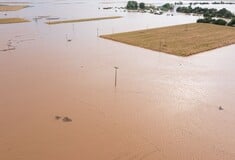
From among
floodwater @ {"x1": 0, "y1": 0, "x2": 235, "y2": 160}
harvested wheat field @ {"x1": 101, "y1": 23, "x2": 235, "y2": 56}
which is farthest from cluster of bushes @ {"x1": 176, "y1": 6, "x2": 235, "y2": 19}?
floodwater @ {"x1": 0, "y1": 0, "x2": 235, "y2": 160}

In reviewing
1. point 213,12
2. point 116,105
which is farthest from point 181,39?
point 213,12

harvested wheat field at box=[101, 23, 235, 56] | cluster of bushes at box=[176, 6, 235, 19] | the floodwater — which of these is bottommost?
the floodwater

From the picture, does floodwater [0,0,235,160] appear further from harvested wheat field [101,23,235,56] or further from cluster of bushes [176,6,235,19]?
cluster of bushes [176,6,235,19]

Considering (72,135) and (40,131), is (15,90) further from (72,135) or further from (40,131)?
(72,135)

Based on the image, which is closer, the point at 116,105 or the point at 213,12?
the point at 116,105

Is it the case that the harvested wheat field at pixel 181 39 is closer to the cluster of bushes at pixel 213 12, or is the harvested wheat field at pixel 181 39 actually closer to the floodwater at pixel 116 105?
the floodwater at pixel 116 105

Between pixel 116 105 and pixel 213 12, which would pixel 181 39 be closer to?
pixel 116 105
